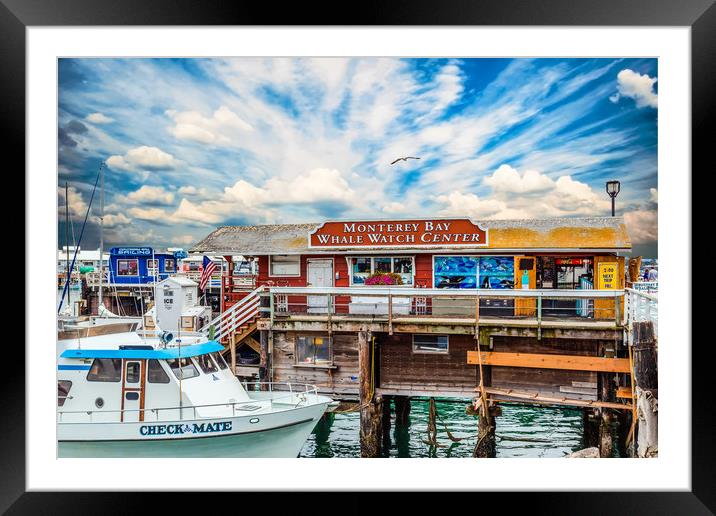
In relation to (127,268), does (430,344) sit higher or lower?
lower

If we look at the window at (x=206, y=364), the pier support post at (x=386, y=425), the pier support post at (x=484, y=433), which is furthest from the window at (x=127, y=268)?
the pier support post at (x=484, y=433)

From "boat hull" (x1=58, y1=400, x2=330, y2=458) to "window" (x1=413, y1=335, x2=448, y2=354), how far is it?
2.45 m

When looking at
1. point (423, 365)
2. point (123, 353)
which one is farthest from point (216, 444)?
point (423, 365)

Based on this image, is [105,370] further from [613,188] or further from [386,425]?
[613,188]

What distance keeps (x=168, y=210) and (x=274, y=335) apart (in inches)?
113

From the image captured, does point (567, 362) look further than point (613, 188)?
Yes

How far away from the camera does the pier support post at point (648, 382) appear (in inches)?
228

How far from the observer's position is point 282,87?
7.62 metres

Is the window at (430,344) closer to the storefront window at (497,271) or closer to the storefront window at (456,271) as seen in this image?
the storefront window at (456,271)

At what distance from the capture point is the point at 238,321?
31.0 ft

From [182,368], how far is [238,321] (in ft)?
8.52
